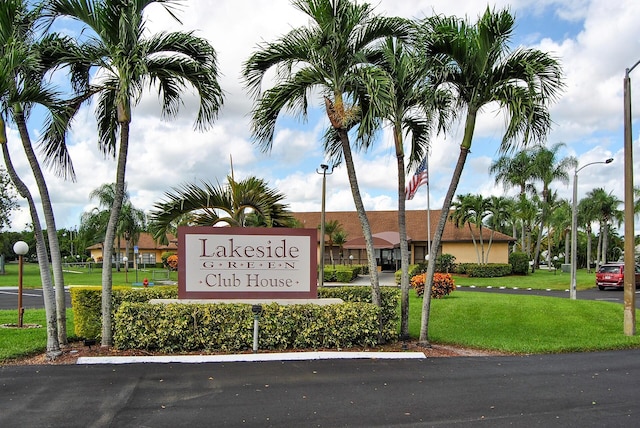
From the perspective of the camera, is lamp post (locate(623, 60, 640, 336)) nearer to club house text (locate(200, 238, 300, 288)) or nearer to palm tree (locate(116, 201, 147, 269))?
club house text (locate(200, 238, 300, 288))

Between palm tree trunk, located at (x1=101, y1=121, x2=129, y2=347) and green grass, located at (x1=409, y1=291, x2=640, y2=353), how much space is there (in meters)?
5.98

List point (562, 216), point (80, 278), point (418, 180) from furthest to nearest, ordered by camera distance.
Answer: point (562, 216), point (80, 278), point (418, 180)

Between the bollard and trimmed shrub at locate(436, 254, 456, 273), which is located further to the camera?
trimmed shrub at locate(436, 254, 456, 273)

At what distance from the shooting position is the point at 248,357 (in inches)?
335

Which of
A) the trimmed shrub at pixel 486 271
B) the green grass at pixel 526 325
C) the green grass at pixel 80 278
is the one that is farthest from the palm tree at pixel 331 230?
the green grass at pixel 526 325

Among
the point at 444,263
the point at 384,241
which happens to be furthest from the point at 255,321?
the point at 444,263

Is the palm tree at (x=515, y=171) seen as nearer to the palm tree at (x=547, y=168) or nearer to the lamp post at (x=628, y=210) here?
the palm tree at (x=547, y=168)

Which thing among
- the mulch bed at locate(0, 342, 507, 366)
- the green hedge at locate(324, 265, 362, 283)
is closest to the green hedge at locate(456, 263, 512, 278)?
the green hedge at locate(324, 265, 362, 283)

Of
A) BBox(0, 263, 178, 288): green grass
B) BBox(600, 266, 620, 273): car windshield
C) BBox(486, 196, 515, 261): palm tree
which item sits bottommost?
BBox(0, 263, 178, 288): green grass

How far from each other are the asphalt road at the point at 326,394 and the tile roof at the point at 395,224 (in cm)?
3298

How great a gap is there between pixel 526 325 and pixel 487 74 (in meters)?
6.28

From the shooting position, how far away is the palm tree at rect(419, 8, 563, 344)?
364 inches

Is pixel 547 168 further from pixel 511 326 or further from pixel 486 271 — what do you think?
pixel 511 326

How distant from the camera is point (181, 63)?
9406 mm
